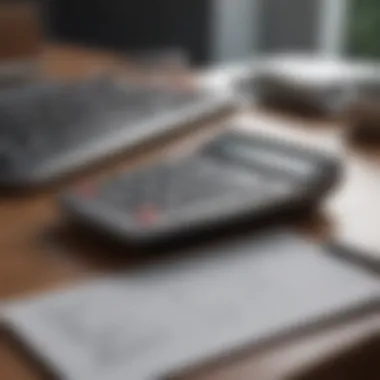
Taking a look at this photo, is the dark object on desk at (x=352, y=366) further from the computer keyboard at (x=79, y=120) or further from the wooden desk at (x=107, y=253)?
the computer keyboard at (x=79, y=120)

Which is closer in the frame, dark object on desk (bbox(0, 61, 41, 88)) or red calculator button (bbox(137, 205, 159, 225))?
red calculator button (bbox(137, 205, 159, 225))

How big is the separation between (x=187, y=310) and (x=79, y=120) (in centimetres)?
51

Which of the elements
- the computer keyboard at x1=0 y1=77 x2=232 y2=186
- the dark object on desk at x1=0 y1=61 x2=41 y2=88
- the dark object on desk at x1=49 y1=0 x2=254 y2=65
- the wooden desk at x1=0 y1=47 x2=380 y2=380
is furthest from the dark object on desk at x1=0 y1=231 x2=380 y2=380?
the dark object on desk at x1=49 y1=0 x2=254 y2=65

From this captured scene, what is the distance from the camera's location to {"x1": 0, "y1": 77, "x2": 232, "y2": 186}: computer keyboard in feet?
3.09

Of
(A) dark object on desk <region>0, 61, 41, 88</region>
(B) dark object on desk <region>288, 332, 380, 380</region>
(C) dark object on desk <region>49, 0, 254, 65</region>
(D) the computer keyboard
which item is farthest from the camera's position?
(C) dark object on desk <region>49, 0, 254, 65</region>

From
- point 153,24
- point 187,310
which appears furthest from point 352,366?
point 153,24

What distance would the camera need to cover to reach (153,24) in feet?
7.82

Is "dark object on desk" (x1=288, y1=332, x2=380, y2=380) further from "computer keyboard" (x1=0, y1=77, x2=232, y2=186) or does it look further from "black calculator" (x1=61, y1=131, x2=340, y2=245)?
"computer keyboard" (x1=0, y1=77, x2=232, y2=186)

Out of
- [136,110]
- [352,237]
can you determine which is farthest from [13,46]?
[352,237]

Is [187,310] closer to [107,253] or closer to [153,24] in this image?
[107,253]

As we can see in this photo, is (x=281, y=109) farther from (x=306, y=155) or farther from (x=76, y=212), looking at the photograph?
(x=76, y=212)

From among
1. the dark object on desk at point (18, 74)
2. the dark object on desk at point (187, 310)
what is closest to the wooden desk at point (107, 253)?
the dark object on desk at point (187, 310)

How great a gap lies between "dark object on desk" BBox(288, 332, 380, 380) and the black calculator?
26 cm

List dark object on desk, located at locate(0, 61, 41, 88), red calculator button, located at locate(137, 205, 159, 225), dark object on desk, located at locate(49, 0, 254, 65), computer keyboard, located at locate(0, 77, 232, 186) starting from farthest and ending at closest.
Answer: dark object on desk, located at locate(49, 0, 254, 65) < dark object on desk, located at locate(0, 61, 41, 88) < computer keyboard, located at locate(0, 77, 232, 186) < red calculator button, located at locate(137, 205, 159, 225)
